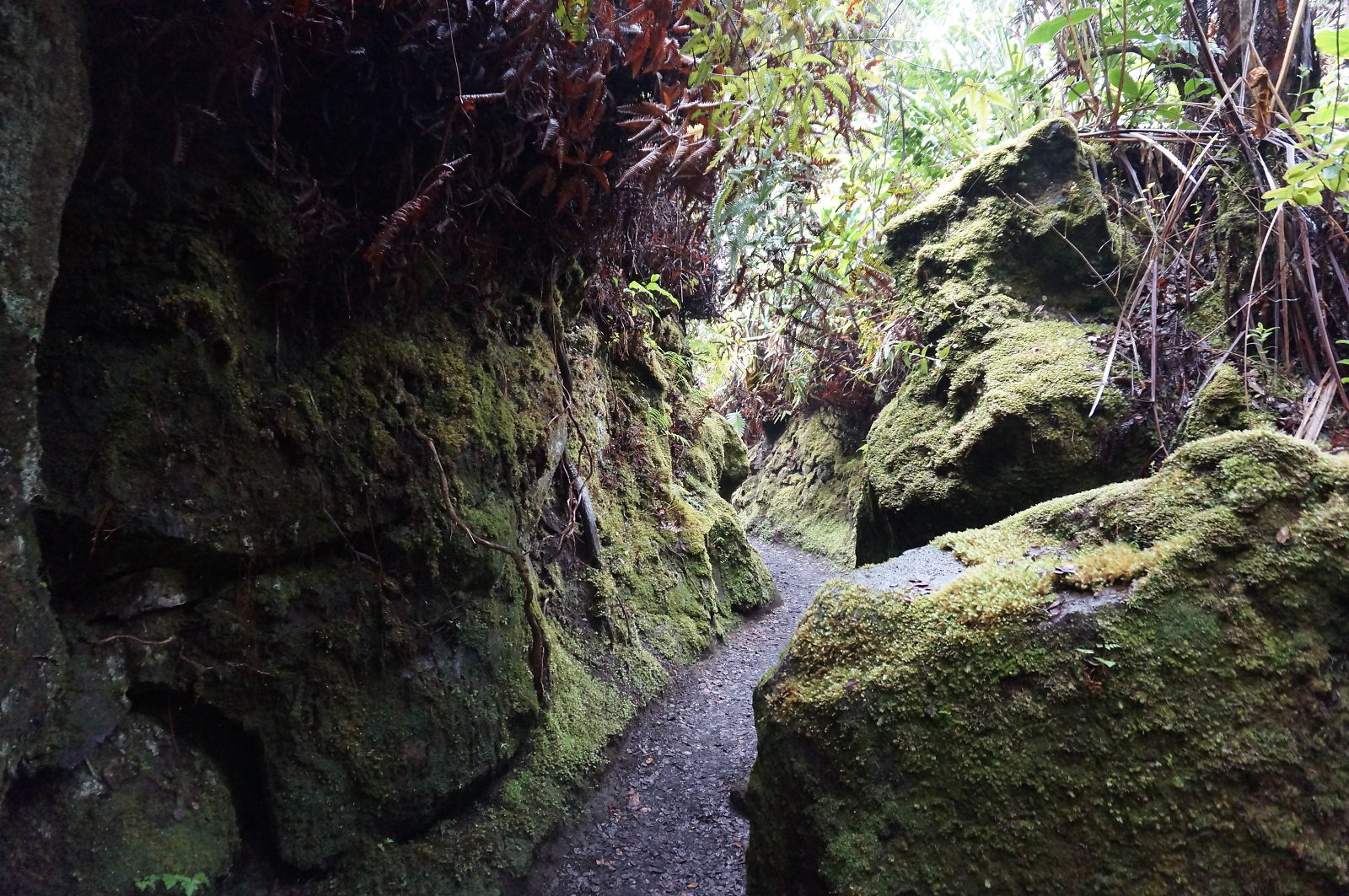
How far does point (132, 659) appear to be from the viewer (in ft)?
7.02

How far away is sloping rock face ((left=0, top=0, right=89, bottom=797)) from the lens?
162 cm

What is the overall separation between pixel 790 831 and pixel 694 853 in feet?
3.51

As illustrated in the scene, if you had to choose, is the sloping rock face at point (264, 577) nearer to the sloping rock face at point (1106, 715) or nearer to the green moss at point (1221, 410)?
the sloping rock face at point (1106, 715)

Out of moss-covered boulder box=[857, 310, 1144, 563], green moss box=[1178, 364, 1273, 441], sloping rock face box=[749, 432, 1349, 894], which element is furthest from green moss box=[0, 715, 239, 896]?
green moss box=[1178, 364, 1273, 441]

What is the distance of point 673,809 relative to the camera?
3.48 metres

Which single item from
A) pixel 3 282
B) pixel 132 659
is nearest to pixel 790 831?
pixel 132 659

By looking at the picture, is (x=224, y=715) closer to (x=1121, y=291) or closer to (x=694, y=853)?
(x=694, y=853)

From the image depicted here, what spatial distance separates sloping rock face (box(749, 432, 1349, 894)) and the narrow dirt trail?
0.82 metres

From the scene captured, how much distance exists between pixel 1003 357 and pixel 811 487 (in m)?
5.81

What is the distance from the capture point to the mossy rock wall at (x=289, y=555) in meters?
2.06

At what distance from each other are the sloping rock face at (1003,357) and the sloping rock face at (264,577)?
9.23 feet

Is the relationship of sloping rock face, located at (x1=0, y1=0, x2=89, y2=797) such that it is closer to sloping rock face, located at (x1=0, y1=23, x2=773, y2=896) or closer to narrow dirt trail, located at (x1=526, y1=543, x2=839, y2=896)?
sloping rock face, located at (x1=0, y1=23, x2=773, y2=896)

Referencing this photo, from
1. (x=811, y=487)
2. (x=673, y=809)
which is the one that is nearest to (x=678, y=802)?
(x=673, y=809)

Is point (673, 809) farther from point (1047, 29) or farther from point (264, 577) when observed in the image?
point (1047, 29)
